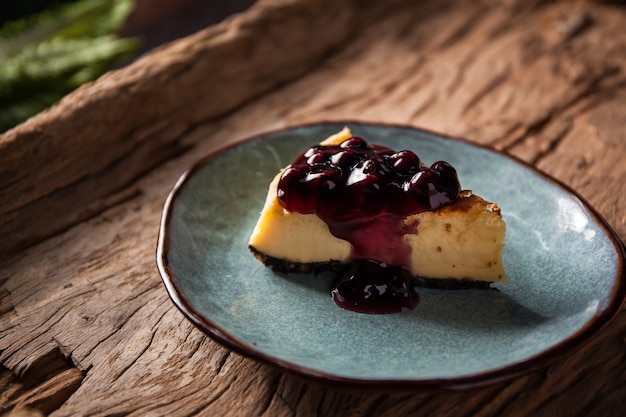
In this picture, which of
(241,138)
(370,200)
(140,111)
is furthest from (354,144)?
(140,111)

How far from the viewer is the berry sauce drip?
2.09m

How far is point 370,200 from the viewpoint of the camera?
209cm

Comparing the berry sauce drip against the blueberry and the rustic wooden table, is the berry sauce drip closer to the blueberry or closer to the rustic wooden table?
the blueberry

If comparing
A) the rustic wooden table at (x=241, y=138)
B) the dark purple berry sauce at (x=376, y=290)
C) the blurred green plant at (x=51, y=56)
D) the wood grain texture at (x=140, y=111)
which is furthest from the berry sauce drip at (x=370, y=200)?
the blurred green plant at (x=51, y=56)

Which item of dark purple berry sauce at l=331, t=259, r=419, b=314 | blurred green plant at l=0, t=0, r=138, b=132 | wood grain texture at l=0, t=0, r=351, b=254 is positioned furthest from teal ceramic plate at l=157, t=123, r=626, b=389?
blurred green plant at l=0, t=0, r=138, b=132

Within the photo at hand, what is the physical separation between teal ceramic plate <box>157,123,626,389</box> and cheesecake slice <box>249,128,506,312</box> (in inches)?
2.7

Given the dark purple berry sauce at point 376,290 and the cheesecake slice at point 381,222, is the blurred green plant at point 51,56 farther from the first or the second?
the dark purple berry sauce at point 376,290

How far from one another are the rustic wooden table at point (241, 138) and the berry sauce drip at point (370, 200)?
403 mm

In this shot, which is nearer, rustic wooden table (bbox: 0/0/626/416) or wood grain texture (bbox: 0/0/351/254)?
rustic wooden table (bbox: 0/0/626/416)

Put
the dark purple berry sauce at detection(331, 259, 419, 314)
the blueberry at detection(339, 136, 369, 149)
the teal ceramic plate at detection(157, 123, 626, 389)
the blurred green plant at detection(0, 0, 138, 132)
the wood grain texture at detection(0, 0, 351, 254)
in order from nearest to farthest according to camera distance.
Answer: the teal ceramic plate at detection(157, 123, 626, 389)
the dark purple berry sauce at detection(331, 259, 419, 314)
the blueberry at detection(339, 136, 369, 149)
the wood grain texture at detection(0, 0, 351, 254)
the blurred green plant at detection(0, 0, 138, 132)

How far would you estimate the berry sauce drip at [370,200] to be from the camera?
2090 millimetres

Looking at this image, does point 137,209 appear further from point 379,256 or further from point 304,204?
point 379,256

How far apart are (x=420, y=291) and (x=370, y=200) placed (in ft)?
1.14

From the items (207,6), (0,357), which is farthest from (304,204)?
(207,6)
